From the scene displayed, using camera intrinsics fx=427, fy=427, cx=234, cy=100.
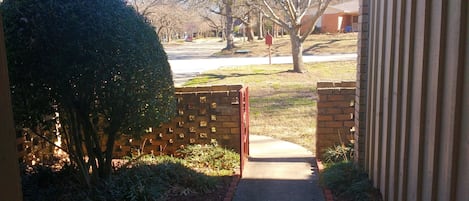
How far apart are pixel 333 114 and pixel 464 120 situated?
3958 millimetres

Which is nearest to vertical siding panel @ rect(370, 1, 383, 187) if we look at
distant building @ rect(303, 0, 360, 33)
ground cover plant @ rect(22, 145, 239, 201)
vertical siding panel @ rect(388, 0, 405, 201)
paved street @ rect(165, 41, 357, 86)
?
vertical siding panel @ rect(388, 0, 405, 201)

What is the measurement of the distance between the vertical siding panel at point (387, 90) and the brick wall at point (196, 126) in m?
2.92

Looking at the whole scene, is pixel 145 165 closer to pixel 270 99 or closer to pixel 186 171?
pixel 186 171

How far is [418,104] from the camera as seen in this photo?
2.93 metres

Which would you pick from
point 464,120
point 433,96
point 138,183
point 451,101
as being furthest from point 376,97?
point 138,183

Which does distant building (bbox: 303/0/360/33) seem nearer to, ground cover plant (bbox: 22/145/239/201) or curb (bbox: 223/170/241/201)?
curb (bbox: 223/170/241/201)

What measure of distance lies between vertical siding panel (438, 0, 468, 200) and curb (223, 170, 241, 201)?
2575 millimetres

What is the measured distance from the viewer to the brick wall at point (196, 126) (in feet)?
21.6

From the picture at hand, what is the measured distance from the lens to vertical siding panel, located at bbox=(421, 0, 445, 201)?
2.57 m

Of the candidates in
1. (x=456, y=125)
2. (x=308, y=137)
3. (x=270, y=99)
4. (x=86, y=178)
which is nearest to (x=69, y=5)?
(x=86, y=178)

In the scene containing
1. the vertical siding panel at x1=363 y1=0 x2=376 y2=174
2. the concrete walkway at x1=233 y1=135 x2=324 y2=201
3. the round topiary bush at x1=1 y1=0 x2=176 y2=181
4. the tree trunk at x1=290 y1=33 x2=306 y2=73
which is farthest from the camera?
the tree trunk at x1=290 y1=33 x2=306 y2=73

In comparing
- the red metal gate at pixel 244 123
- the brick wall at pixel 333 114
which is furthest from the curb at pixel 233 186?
the brick wall at pixel 333 114

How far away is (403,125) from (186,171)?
2.86 metres

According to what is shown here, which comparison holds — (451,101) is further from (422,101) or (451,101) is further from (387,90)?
(387,90)
